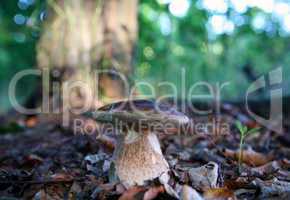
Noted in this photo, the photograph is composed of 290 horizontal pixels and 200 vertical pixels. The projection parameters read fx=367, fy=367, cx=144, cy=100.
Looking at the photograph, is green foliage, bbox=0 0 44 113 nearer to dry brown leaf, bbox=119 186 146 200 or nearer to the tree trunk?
the tree trunk

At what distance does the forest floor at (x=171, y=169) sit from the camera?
1733 mm

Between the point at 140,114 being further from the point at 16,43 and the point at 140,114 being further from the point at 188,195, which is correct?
the point at 16,43

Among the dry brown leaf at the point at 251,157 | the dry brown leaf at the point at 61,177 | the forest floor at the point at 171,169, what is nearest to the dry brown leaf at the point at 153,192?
the forest floor at the point at 171,169

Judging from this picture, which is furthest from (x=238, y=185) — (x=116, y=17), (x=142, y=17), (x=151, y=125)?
(x=142, y=17)

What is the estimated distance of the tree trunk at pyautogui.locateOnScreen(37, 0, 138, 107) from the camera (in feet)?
15.3

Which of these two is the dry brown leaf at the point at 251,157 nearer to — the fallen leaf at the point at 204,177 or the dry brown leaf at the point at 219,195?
the fallen leaf at the point at 204,177

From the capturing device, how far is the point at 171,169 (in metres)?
2.04

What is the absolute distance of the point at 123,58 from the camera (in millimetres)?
4754

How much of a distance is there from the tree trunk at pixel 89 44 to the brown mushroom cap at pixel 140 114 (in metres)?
2.74

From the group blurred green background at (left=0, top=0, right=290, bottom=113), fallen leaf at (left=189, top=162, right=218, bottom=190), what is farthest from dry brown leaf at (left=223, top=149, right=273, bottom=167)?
blurred green background at (left=0, top=0, right=290, bottom=113)

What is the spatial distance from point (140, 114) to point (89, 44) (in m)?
3.16

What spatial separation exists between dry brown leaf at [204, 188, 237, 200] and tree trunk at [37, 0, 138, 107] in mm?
3043

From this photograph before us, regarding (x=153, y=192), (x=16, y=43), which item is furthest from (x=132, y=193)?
(x=16, y=43)

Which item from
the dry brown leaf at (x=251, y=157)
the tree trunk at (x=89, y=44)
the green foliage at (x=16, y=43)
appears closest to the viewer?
the dry brown leaf at (x=251, y=157)
